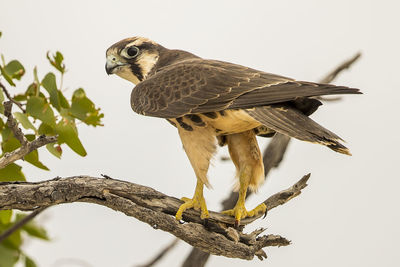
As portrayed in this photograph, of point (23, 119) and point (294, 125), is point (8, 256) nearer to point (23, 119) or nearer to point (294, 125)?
point (23, 119)

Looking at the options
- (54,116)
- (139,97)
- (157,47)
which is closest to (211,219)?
(139,97)

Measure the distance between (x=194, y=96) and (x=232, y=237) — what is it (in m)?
0.77

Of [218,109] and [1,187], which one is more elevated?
[218,109]

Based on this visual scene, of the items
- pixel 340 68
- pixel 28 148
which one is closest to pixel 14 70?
pixel 28 148

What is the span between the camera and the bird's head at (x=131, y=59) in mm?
3500

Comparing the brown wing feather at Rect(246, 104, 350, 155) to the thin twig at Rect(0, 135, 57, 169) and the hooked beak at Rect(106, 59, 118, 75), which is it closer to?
the thin twig at Rect(0, 135, 57, 169)

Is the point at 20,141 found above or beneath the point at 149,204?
above

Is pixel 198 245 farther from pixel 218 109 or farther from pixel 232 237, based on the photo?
pixel 218 109

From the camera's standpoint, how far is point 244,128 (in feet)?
9.73

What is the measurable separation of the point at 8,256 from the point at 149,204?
2.46ft

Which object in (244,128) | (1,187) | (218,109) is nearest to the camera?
(1,187)

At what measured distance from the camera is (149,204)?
2.82 metres

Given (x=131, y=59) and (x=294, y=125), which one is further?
(x=131, y=59)

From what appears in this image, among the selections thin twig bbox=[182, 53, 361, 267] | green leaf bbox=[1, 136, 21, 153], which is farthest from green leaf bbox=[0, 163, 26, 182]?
thin twig bbox=[182, 53, 361, 267]
